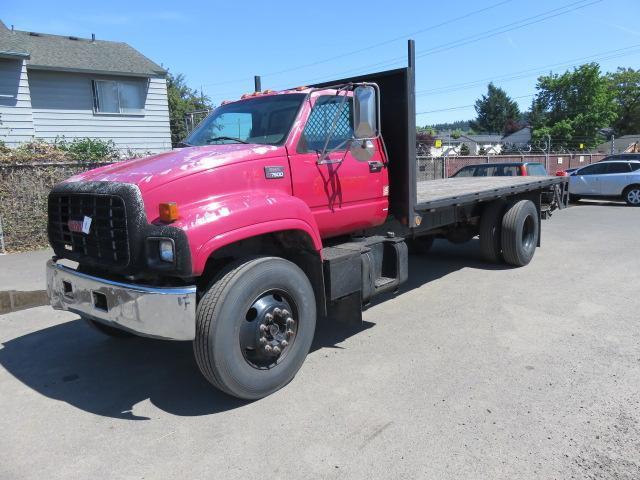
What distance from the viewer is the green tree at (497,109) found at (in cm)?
11100

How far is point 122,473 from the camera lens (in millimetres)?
2963

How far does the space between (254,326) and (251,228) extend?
2.39 feet

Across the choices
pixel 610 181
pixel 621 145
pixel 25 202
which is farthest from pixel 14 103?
pixel 621 145

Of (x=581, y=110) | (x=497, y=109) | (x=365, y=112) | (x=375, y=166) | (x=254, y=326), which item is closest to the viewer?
(x=254, y=326)

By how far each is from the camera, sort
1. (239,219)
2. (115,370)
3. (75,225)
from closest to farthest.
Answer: (239,219)
(75,225)
(115,370)

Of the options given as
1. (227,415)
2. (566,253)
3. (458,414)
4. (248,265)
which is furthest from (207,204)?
(566,253)

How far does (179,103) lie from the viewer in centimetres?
3912

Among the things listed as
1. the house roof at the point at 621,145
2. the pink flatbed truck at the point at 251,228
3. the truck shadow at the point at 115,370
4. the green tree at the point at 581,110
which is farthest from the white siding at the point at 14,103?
the house roof at the point at 621,145

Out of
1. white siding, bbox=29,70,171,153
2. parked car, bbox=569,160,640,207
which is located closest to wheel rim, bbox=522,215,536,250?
parked car, bbox=569,160,640,207

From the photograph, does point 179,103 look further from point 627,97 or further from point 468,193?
point 627,97

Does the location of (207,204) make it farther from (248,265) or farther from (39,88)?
(39,88)

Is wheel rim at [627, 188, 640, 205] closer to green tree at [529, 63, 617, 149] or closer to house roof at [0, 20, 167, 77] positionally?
house roof at [0, 20, 167, 77]

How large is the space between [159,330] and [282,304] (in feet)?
3.19

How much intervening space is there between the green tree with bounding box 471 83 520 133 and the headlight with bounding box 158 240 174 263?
4620 inches
